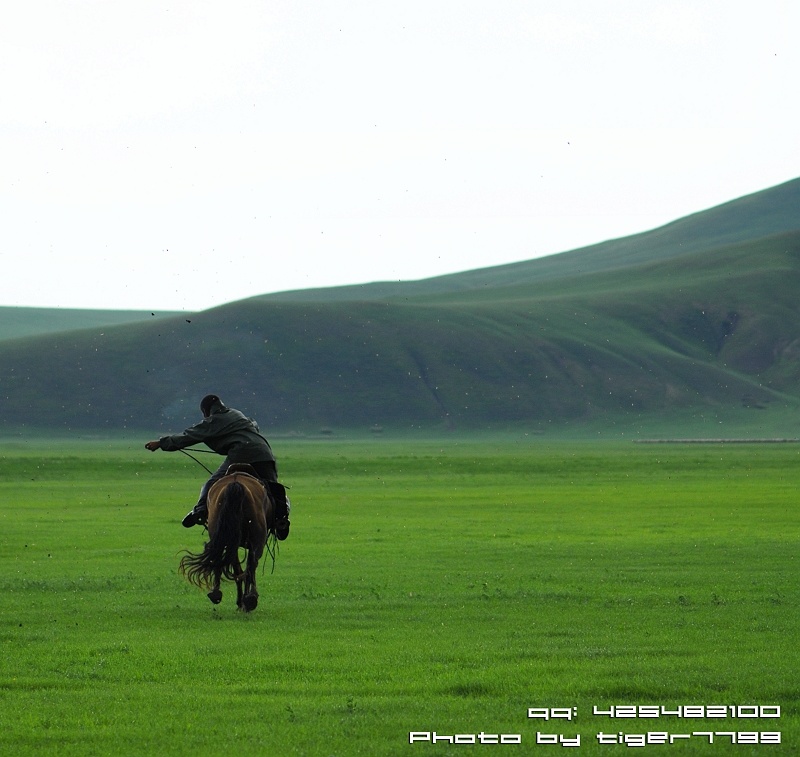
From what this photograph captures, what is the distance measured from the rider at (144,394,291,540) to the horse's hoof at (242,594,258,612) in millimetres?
1271

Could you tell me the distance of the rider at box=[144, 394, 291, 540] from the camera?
19125 mm

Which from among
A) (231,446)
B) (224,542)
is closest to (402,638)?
(224,542)

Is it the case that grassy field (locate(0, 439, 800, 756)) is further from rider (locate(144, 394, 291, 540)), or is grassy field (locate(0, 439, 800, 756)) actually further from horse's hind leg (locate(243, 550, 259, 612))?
rider (locate(144, 394, 291, 540))

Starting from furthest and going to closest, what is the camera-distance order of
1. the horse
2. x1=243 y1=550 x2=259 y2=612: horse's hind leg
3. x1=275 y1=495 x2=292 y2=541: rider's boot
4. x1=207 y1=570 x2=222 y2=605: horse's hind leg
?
x1=275 y1=495 x2=292 y2=541: rider's boot, x1=243 y1=550 x2=259 y2=612: horse's hind leg, the horse, x1=207 y1=570 x2=222 y2=605: horse's hind leg

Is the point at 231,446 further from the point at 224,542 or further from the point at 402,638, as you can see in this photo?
the point at 402,638

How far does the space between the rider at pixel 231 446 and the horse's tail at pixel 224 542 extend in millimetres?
881

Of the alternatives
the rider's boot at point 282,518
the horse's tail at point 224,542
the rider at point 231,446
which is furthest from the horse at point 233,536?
the rider's boot at point 282,518

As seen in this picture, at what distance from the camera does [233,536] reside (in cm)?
1809

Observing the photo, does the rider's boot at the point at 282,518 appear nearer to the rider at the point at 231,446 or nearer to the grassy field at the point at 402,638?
the rider at the point at 231,446

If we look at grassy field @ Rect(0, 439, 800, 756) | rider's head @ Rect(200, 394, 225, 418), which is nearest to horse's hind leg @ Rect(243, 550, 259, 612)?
grassy field @ Rect(0, 439, 800, 756)

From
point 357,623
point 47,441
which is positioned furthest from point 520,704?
point 47,441

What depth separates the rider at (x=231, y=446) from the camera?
62.7ft

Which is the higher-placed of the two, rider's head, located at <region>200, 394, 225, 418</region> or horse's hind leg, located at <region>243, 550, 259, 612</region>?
rider's head, located at <region>200, 394, 225, 418</region>

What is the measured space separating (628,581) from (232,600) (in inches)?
248
